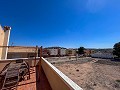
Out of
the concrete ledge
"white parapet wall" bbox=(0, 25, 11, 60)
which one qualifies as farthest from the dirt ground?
"white parapet wall" bbox=(0, 25, 11, 60)

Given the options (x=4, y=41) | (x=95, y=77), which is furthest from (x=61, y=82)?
(x=95, y=77)

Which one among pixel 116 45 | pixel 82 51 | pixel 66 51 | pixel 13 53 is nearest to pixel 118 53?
pixel 116 45

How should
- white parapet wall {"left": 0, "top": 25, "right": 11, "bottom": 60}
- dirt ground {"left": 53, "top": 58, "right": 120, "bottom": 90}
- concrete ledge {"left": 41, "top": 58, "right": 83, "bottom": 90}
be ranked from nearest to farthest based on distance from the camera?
concrete ledge {"left": 41, "top": 58, "right": 83, "bottom": 90}, white parapet wall {"left": 0, "top": 25, "right": 11, "bottom": 60}, dirt ground {"left": 53, "top": 58, "right": 120, "bottom": 90}

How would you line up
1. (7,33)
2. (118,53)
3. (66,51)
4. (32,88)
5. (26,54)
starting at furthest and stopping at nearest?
(66,51)
(118,53)
(26,54)
(7,33)
(32,88)

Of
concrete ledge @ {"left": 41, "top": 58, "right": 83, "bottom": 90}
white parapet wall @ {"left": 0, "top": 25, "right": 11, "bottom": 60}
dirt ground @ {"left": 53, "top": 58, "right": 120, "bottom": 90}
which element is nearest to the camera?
concrete ledge @ {"left": 41, "top": 58, "right": 83, "bottom": 90}

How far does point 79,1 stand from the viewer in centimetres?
801

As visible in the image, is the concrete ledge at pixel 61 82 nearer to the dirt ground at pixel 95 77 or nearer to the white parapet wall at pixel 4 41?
the dirt ground at pixel 95 77

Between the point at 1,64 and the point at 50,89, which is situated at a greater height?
the point at 1,64

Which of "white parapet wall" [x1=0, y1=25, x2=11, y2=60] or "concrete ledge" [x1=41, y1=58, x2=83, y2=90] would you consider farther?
"white parapet wall" [x1=0, y1=25, x2=11, y2=60]

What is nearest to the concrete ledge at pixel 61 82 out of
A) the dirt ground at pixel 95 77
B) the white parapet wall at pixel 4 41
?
the dirt ground at pixel 95 77

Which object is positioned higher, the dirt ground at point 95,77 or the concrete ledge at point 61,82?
the concrete ledge at point 61,82

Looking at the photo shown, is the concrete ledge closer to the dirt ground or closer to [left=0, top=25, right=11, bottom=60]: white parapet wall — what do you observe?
the dirt ground

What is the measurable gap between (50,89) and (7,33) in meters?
10.4

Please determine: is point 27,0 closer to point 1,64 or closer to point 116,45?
point 1,64
